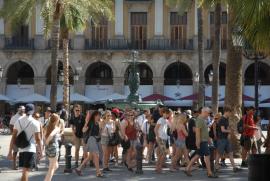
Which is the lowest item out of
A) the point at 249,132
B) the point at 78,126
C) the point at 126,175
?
the point at 126,175

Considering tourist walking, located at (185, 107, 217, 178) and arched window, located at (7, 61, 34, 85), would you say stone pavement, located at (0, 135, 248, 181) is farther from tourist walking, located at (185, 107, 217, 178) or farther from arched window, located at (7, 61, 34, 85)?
arched window, located at (7, 61, 34, 85)

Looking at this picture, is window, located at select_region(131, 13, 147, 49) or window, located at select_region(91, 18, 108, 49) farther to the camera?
window, located at select_region(131, 13, 147, 49)

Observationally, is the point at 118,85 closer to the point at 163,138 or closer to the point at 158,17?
the point at 158,17

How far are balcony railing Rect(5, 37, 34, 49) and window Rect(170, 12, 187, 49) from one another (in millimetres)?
11186

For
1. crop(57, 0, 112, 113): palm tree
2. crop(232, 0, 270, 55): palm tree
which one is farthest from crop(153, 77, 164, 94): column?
crop(232, 0, 270, 55): palm tree

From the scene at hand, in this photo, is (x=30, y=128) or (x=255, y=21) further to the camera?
(x=30, y=128)

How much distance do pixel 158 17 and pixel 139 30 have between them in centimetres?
183

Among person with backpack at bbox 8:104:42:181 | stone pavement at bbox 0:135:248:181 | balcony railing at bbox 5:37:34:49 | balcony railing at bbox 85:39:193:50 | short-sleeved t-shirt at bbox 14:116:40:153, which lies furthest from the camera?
balcony railing at bbox 5:37:34:49

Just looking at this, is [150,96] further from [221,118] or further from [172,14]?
[221,118]

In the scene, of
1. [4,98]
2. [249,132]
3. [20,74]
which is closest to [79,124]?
[249,132]

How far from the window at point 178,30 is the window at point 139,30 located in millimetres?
2226

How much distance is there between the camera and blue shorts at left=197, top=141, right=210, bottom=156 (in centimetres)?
1441

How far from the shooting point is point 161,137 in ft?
51.2

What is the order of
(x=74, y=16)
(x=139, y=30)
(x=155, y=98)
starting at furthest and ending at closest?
1. (x=139, y=30)
2. (x=155, y=98)
3. (x=74, y=16)
